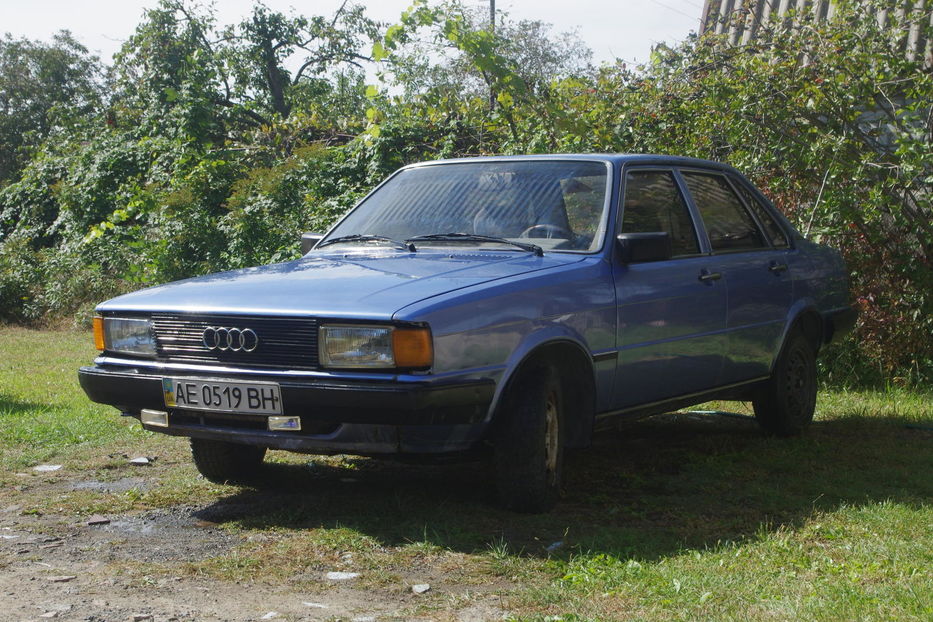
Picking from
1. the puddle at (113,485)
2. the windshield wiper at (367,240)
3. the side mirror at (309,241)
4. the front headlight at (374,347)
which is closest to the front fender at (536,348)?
the front headlight at (374,347)

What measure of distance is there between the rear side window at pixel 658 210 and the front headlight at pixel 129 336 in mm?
2175

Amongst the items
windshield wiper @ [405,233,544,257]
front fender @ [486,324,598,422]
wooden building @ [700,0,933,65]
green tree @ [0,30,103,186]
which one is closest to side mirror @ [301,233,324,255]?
windshield wiper @ [405,233,544,257]

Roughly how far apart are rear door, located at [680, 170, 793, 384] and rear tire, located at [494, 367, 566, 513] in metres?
1.57

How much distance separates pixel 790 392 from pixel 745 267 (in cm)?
99

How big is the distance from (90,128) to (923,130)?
14.2m

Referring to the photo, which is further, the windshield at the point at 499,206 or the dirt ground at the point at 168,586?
the windshield at the point at 499,206

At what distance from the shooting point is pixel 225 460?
5.13 metres

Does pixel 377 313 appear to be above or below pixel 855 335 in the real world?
above

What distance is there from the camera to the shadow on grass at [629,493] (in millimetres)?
4301

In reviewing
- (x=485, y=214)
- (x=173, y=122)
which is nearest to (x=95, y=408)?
(x=485, y=214)

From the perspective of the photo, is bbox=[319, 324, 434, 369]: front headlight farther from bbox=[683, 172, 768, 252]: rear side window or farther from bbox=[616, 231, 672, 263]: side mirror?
bbox=[683, 172, 768, 252]: rear side window

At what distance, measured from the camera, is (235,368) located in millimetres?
4270

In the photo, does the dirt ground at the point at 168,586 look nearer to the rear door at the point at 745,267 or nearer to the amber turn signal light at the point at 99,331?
the amber turn signal light at the point at 99,331

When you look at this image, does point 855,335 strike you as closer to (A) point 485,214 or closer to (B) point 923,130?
(B) point 923,130
